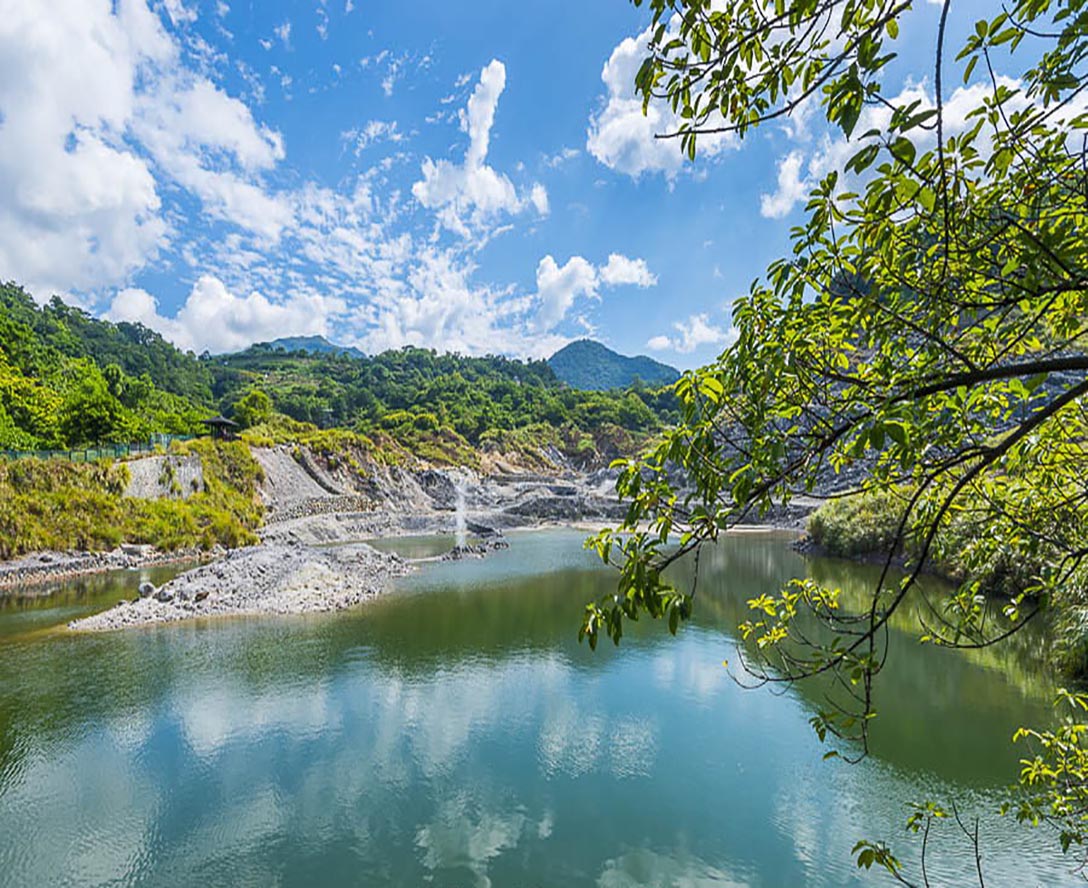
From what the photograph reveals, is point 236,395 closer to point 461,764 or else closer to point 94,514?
point 94,514

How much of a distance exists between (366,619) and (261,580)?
514cm

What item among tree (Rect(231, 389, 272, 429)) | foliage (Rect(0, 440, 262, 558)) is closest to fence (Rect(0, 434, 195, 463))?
foliage (Rect(0, 440, 262, 558))

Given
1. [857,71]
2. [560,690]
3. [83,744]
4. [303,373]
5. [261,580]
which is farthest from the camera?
[303,373]

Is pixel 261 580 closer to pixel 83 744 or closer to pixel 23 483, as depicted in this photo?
pixel 83 744

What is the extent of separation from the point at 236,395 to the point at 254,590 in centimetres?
8470

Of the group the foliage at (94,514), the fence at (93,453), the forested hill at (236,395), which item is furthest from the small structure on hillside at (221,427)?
the foliage at (94,514)

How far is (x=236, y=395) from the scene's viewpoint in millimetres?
92188

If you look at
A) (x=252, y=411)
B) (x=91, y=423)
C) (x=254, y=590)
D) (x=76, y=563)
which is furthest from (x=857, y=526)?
(x=252, y=411)

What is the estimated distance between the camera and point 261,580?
776 inches

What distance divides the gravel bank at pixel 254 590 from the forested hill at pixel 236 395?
19.8m

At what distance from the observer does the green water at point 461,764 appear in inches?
270

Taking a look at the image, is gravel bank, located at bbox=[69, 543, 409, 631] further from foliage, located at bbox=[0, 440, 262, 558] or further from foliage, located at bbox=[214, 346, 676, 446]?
foliage, located at bbox=[214, 346, 676, 446]

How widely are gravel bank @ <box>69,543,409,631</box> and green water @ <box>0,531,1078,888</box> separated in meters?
1.49

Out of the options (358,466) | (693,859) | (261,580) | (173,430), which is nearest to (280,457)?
(358,466)
